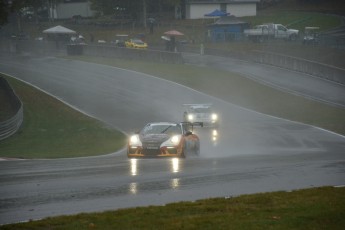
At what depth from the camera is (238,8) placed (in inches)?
3976

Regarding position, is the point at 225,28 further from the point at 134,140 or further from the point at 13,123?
the point at 134,140

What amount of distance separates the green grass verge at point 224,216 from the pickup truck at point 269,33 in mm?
65751

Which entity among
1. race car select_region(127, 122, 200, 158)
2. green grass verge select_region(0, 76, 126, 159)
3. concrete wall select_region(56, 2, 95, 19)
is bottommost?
green grass verge select_region(0, 76, 126, 159)

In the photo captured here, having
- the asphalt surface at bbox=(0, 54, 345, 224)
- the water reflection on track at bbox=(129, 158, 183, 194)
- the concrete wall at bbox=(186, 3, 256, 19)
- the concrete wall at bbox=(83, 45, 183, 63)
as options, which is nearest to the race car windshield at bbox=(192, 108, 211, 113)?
the asphalt surface at bbox=(0, 54, 345, 224)

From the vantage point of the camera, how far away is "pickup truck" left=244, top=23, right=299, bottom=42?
3061 inches

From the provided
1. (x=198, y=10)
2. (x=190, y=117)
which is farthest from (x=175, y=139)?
(x=198, y=10)

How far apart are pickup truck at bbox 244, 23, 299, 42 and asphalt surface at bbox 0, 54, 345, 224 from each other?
36.2m

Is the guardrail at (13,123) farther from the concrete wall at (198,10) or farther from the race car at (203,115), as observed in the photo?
the concrete wall at (198,10)

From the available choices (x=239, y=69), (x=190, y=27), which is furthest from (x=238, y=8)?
(x=239, y=69)

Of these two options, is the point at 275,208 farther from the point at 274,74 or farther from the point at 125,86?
the point at 274,74

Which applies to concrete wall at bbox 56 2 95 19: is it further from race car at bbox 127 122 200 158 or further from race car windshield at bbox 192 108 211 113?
race car at bbox 127 122 200 158

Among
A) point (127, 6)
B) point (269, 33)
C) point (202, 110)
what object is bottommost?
point (202, 110)

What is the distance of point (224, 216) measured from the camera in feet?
36.5

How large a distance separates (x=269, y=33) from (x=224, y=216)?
67379mm
